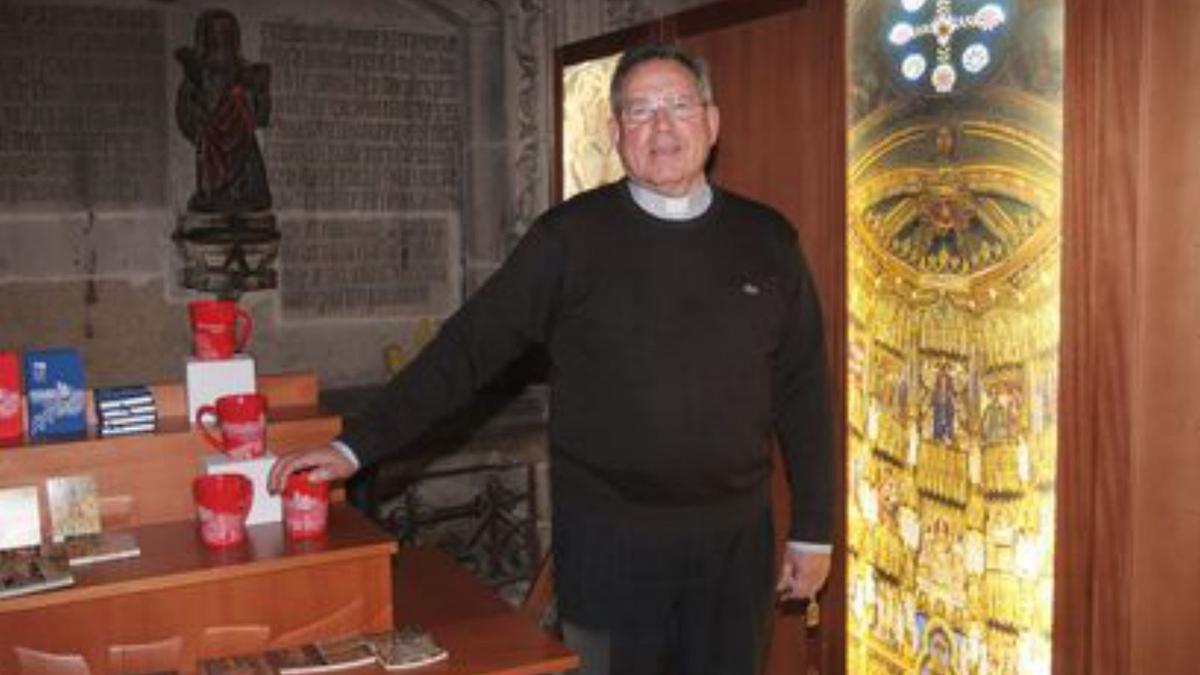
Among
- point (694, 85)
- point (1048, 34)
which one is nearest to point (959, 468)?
point (1048, 34)

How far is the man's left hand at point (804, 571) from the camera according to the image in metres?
2.17

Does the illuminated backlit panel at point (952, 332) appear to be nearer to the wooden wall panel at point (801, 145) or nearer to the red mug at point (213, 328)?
the wooden wall panel at point (801, 145)

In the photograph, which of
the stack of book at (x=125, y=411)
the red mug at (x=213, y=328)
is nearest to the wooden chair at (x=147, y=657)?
the stack of book at (x=125, y=411)

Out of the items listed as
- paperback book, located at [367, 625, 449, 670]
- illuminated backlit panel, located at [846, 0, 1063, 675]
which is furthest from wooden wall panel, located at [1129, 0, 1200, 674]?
Answer: paperback book, located at [367, 625, 449, 670]

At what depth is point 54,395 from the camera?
215 centimetres

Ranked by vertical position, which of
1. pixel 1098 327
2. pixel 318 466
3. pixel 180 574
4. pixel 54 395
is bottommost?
pixel 180 574

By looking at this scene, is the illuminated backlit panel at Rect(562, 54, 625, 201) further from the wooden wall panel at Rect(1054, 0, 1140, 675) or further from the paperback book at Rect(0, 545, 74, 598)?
the paperback book at Rect(0, 545, 74, 598)

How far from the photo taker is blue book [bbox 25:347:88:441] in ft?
7.01

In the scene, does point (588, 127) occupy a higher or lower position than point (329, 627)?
higher

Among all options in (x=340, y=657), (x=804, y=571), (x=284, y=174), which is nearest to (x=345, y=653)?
(x=340, y=657)

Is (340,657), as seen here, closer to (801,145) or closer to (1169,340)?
(1169,340)

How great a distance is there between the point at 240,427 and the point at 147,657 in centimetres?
41

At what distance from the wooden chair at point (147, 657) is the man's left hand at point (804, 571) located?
1056 mm

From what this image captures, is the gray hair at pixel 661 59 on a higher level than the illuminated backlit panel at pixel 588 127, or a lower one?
lower
